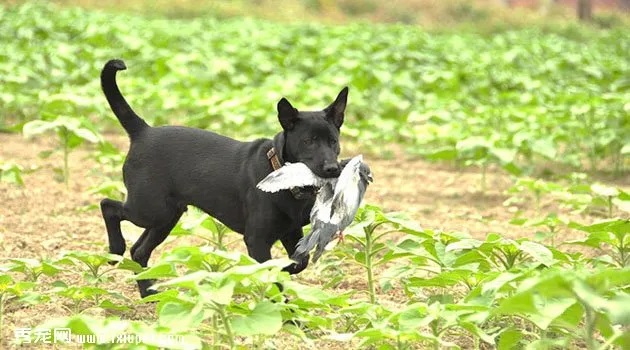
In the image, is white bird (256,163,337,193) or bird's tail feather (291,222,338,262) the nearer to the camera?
bird's tail feather (291,222,338,262)

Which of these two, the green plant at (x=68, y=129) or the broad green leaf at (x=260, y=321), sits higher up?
the broad green leaf at (x=260, y=321)

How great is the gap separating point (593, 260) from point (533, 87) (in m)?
8.74

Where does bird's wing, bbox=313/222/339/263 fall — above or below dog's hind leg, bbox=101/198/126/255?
above

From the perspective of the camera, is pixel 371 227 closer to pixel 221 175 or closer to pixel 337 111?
pixel 337 111

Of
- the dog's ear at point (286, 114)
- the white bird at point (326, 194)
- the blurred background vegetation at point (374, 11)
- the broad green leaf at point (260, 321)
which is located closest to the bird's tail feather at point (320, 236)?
the white bird at point (326, 194)

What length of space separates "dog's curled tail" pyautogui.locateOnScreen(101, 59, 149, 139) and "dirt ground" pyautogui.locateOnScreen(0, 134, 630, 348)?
2.05 ft

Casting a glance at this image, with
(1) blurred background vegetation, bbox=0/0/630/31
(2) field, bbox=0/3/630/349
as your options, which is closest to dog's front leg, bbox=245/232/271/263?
(2) field, bbox=0/3/630/349

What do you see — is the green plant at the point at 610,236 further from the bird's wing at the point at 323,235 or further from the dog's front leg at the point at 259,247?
the dog's front leg at the point at 259,247

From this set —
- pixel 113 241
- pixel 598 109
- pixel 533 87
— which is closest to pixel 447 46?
pixel 533 87

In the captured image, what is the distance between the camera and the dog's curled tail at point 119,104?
5496mm

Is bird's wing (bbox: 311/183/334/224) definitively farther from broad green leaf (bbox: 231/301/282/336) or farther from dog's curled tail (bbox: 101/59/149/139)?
dog's curled tail (bbox: 101/59/149/139)

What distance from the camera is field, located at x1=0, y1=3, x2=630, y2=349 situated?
3744 mm

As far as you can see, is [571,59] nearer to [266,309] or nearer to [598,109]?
[598,109]

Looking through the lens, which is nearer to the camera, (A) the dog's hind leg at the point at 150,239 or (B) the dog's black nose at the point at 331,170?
(B) the dog's black nose at the point at 331,170
